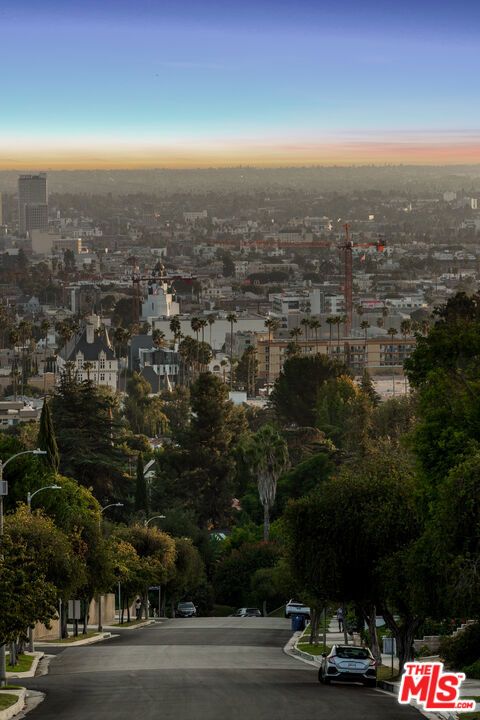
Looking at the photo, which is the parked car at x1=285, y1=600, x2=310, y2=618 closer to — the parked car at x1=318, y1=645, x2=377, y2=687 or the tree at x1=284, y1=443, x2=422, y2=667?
the tree at x1=284, y1=443, x2=422, y2=667

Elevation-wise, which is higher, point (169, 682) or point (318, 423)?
point (169, 682)

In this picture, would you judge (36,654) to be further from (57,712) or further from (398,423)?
(398,423)

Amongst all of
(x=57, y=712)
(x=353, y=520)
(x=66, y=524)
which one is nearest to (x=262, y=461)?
(x=66, y=524)

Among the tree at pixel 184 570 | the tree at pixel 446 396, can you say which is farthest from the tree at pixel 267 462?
the tree at pixel 446 396

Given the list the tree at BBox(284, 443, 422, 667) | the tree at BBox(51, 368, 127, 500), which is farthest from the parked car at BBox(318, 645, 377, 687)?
the tree at BBox(51, 368, 127, 500)

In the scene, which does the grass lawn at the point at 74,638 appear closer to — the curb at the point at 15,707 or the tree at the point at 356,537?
the tree at the point at 356,537

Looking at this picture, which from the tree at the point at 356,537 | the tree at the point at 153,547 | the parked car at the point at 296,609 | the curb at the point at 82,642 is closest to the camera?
the tree at the point at 356,537

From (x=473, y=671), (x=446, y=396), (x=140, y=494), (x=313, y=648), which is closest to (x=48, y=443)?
(x=313, y=648)
